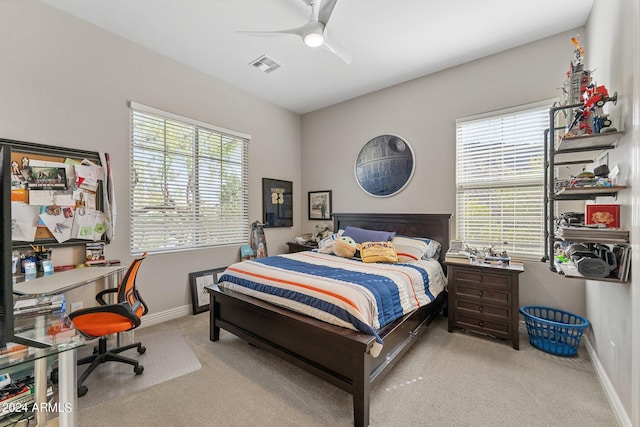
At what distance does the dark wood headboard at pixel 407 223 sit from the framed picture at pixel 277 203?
101 cm

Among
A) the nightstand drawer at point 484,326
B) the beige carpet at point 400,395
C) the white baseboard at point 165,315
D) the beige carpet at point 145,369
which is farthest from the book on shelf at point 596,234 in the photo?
the white baseboard at point 165,315

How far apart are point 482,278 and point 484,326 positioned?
50 cm

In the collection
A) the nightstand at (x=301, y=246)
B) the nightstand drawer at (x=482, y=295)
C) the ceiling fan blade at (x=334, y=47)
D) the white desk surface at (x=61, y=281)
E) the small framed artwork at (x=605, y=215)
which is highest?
the ceiling fan blade at (x=334, y=47)

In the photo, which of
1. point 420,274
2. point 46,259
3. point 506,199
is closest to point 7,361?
point 46,259

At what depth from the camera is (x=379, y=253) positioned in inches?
127

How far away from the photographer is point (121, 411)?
1.81 metres

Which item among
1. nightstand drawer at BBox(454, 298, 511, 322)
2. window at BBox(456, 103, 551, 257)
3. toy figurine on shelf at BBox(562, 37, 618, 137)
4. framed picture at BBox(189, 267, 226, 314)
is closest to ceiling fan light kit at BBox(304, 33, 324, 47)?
toy figurine on shelf at BBox(562, 37, 618, 137)

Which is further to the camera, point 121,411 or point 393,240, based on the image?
point 393,240

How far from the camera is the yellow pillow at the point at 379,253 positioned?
317 centimetres

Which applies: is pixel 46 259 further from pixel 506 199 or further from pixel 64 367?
pixel 506 199

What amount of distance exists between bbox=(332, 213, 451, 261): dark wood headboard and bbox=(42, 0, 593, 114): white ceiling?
1.99 meters

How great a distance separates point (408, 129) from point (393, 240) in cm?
165

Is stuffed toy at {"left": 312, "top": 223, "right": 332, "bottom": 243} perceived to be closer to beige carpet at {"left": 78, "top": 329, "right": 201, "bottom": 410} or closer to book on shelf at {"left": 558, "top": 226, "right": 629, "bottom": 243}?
beige carpet at {"left": 78, "top": 329, "right": 201, "bottom": 410}

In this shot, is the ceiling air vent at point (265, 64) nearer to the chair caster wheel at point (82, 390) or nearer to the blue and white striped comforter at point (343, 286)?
the blue and white striped comforter at point (343, 286)
